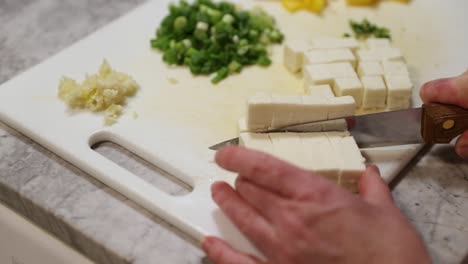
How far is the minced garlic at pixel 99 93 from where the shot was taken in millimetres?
1643

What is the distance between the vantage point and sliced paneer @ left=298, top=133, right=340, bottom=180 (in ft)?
4.61

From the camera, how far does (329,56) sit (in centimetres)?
178

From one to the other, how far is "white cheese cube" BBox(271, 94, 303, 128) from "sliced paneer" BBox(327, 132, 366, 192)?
100 millimetres

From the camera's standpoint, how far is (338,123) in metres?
1.54

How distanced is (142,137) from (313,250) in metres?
0.62

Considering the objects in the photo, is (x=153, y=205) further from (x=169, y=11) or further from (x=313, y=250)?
(x=169, y=11)

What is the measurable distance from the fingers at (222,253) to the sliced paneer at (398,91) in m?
0.69

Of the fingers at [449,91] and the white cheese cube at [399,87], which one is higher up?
the fingers at [449,91]

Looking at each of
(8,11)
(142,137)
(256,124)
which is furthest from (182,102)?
(8,11)

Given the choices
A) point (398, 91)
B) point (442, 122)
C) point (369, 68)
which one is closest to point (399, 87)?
point (398, 91)

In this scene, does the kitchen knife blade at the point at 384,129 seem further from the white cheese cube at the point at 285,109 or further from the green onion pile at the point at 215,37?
the green onion pile at the point at 215,37

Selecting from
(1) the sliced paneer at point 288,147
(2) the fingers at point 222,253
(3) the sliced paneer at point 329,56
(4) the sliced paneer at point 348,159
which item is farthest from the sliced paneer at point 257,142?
(3) the sliced paneer at point 329,56

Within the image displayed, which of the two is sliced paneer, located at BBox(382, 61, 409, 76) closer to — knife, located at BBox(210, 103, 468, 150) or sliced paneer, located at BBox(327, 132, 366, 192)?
knife, located at BBox(210, 103, 468, 150)

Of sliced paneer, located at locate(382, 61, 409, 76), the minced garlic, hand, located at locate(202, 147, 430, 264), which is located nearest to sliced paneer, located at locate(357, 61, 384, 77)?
sliced paneer, located at locate(382, 61, 409, 76)
